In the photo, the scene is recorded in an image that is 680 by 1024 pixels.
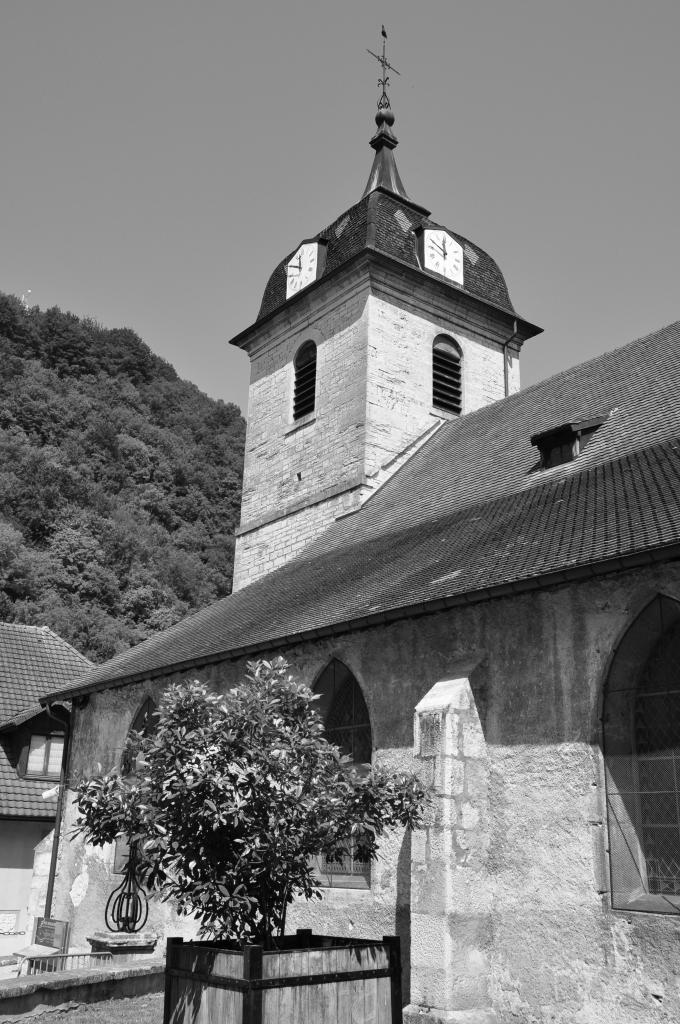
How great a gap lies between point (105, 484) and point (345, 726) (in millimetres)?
37699

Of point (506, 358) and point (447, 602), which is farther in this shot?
point (506, 358)

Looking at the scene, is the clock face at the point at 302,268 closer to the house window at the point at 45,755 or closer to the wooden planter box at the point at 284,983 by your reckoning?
the house window at the point at 45,755

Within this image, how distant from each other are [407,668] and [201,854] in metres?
3.61

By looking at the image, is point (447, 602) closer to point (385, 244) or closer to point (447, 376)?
point (447, 376)

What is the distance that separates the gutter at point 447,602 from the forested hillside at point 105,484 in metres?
24.6

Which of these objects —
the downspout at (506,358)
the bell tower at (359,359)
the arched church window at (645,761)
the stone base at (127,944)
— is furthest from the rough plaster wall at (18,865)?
the downspout at (506,358)

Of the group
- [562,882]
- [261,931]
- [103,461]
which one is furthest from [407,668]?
[103,461]

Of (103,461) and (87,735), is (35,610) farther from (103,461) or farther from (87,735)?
(87,735)

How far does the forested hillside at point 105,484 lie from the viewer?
3850cm

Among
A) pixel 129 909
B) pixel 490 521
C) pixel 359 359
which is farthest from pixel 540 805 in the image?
pixel 359 359

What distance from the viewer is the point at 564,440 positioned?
12945 millimetres

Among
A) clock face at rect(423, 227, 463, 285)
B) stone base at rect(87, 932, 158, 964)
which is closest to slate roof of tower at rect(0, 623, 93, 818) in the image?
stone base at rect(87, 932, 158, 964)

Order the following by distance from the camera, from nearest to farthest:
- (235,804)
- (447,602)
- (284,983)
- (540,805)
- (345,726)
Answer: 1. (284,983)
2. (235,804)
3. (540,805)
4. (447,602)
5. (345,726)

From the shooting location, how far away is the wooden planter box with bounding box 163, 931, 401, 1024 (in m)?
6.68
